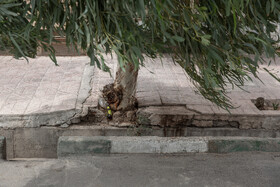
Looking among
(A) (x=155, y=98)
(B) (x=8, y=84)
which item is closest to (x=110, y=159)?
(A) (x=155, y=98)

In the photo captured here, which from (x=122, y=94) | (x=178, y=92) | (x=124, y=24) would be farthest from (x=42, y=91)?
(x=124, y=24)

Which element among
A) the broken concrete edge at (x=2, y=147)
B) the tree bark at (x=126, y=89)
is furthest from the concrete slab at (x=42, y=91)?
the broken concrete edge at (x=2, y=147)

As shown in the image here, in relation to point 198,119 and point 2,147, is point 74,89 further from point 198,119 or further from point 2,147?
point 2,147

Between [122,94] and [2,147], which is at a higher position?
[122,94]

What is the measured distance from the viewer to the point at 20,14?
11.6ft

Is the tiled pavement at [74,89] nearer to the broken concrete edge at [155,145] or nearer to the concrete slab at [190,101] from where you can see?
the concrete slab at [190,101]

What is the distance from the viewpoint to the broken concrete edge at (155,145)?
172 inches

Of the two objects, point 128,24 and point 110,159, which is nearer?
point 128,24

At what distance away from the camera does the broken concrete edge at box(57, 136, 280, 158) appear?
4.38 meters

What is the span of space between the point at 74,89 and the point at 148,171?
414 centimetres

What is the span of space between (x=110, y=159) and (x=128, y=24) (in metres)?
1.60

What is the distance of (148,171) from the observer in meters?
4.19

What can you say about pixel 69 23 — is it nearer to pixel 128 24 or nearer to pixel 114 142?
pixel 128 24

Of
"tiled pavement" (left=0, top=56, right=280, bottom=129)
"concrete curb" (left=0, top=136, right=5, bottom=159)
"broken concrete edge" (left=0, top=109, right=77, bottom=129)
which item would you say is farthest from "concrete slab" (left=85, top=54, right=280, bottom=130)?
"concrete curb" (left=0, top=136, right=5, bottom=159)
